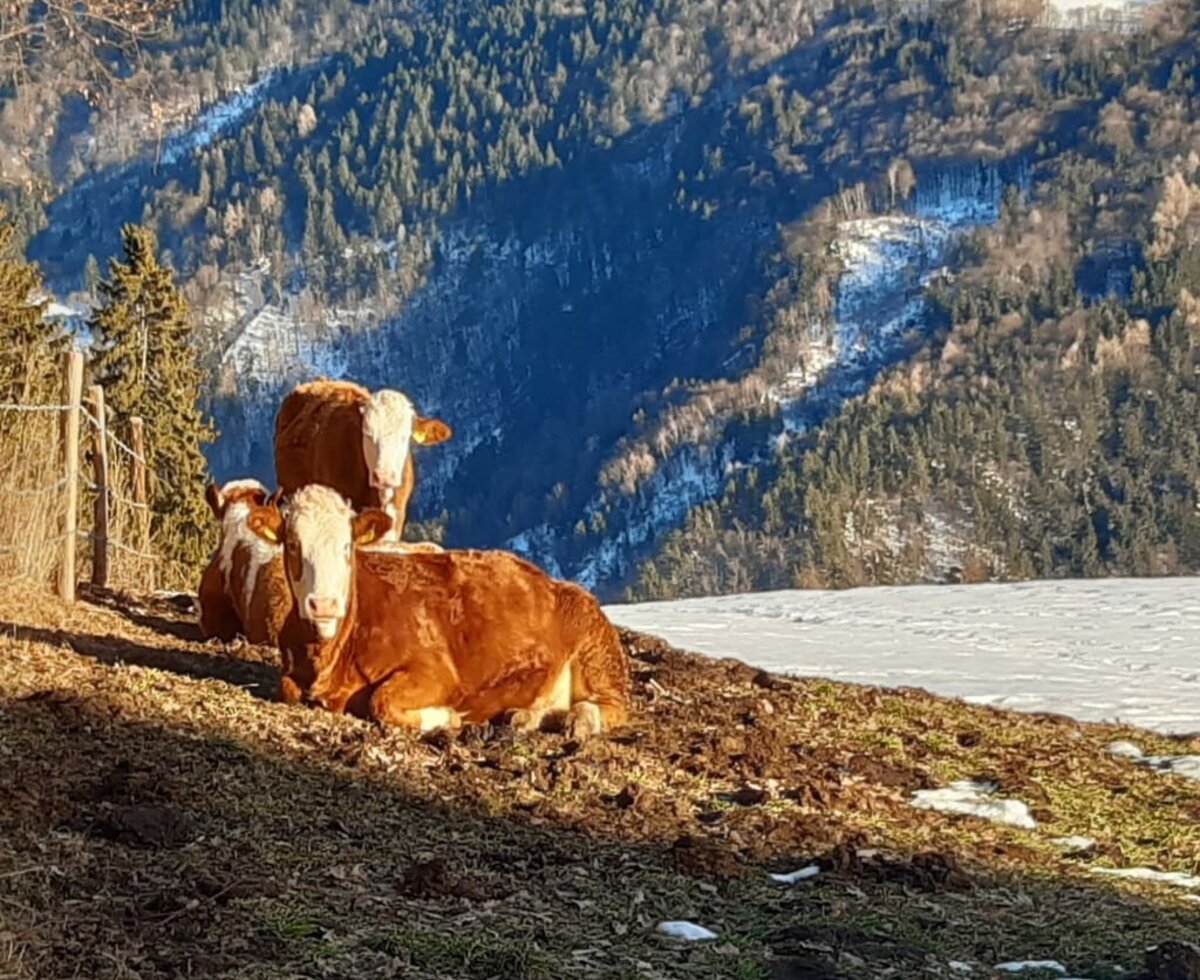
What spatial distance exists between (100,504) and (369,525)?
6.48 m

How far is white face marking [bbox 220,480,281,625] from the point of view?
10750 mm

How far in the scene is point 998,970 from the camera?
5727 mm

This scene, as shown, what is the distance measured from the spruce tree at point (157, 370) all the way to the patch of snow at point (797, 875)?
1147 inches

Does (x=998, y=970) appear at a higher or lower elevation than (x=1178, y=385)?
lower

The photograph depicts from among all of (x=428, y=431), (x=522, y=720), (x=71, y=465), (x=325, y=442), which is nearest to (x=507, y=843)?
(x=522, y=720)

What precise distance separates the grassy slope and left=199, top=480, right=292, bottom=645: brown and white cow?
570mm

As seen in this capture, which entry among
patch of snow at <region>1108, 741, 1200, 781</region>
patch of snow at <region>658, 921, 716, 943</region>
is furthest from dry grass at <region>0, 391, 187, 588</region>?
patch of snow at <region>658, 921, 716, 943</region>

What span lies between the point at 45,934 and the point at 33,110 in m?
7.37

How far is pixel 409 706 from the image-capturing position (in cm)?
846

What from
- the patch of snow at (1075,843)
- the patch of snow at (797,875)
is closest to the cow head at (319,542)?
the patch of snow at (797,875)

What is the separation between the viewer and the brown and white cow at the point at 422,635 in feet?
27.6

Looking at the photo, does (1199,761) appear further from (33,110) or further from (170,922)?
(33,110)

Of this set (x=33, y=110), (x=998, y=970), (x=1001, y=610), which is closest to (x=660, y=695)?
(x=998, y=970)

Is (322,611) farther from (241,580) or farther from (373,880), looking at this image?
(241,580)
